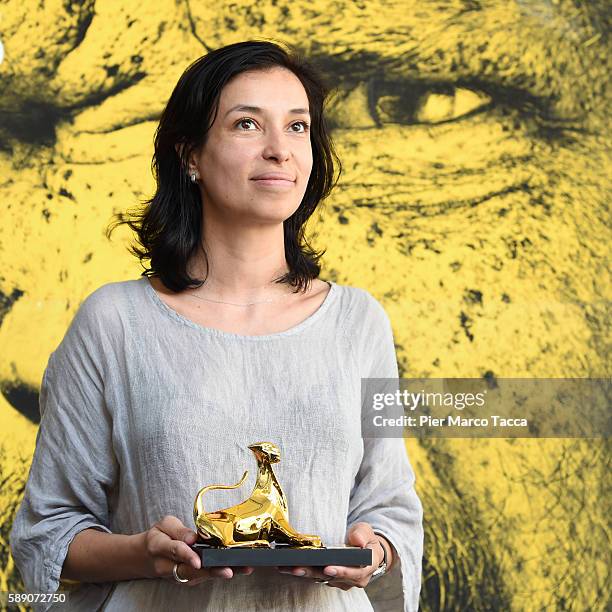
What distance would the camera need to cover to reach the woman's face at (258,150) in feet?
4.75

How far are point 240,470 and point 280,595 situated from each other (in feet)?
0.52

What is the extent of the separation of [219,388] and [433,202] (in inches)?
58.1

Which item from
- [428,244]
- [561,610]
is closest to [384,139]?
[428,244]

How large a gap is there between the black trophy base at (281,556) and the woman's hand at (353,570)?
1 cm

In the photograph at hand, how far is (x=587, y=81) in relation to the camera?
282 centimetres

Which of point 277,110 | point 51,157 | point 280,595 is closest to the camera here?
point 280,595

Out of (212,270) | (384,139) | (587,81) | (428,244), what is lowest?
(212,270)

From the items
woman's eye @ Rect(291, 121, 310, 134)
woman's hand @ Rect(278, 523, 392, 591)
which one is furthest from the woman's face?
woman's hand @ Rect(278, 523, 392, 591)

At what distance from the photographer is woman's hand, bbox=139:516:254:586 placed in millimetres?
1215

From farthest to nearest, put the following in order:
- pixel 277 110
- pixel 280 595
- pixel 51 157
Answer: pixel 51 157
pixel 277 110
pixel 280 595

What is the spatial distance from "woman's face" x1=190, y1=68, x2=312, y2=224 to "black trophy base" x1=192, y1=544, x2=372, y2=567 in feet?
1.49

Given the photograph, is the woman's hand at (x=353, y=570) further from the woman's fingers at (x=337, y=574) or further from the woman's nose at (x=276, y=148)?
the woman's nose at (x=276, y=148)

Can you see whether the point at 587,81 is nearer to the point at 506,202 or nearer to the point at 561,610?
the point at 506,202

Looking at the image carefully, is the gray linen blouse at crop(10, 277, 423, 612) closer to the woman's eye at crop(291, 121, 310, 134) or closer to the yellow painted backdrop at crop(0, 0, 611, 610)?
the woman's eye at crop(291, 121, 310, 134)
